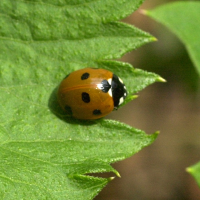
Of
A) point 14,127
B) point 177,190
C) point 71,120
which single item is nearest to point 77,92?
point 71,120

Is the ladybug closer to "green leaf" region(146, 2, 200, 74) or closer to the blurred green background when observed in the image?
"green leaf" region(146, 2, 200, 74)

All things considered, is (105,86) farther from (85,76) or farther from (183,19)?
(183,19)

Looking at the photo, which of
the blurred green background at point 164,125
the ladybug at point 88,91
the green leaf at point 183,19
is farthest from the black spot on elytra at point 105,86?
the blurred green background at point 164,125

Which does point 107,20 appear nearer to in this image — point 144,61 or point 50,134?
point 50,134

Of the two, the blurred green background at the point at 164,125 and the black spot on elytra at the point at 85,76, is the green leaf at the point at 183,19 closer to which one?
the black spot on elytra at the point at 85,76

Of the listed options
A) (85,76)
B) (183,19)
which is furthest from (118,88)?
(183,19)

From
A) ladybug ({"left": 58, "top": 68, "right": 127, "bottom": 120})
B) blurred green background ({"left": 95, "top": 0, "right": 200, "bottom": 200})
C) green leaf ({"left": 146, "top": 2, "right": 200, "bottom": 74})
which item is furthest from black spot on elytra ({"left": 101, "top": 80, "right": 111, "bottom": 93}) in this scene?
blurred green background ({"left": 95, "top": 0, "right": 200, "bottom": 200})
